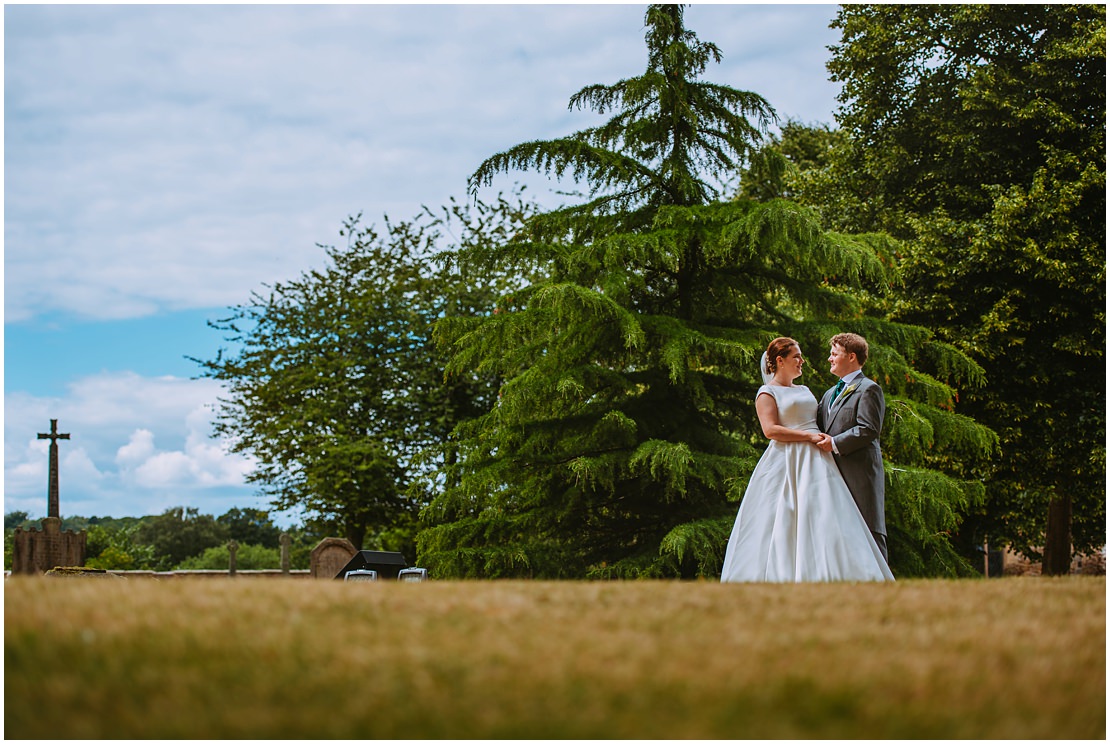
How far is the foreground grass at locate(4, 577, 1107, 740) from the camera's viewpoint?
2713 mm

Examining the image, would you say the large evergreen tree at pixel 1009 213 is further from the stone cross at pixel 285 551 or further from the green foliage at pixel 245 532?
the green foliage at pixel 245 532

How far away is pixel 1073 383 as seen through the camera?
19.4m

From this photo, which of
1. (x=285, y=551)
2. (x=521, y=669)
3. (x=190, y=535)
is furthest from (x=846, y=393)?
(x=190, y=535)

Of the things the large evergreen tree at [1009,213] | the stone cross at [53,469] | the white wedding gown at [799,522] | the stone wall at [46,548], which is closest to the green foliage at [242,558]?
the stone cross at [53,469]

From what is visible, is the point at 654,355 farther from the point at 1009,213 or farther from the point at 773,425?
the point at 1009,213

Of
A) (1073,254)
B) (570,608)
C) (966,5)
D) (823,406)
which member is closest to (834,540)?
(823,406)

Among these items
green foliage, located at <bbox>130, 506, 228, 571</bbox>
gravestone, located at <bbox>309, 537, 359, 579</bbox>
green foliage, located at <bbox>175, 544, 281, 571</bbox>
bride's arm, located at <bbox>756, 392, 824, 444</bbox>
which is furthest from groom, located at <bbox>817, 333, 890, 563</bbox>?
green foliage, located at <bbox>130, 506, 228, 571</bbox>

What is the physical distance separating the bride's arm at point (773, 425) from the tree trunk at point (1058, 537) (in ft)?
49.8

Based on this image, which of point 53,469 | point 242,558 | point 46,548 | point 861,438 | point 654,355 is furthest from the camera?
point 242,558

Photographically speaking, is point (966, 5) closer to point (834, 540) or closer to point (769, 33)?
point (769, 33)

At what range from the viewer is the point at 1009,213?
18562mm

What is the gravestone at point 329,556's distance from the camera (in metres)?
21.9

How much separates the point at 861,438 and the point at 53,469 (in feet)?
90.4

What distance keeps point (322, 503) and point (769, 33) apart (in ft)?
66.2
